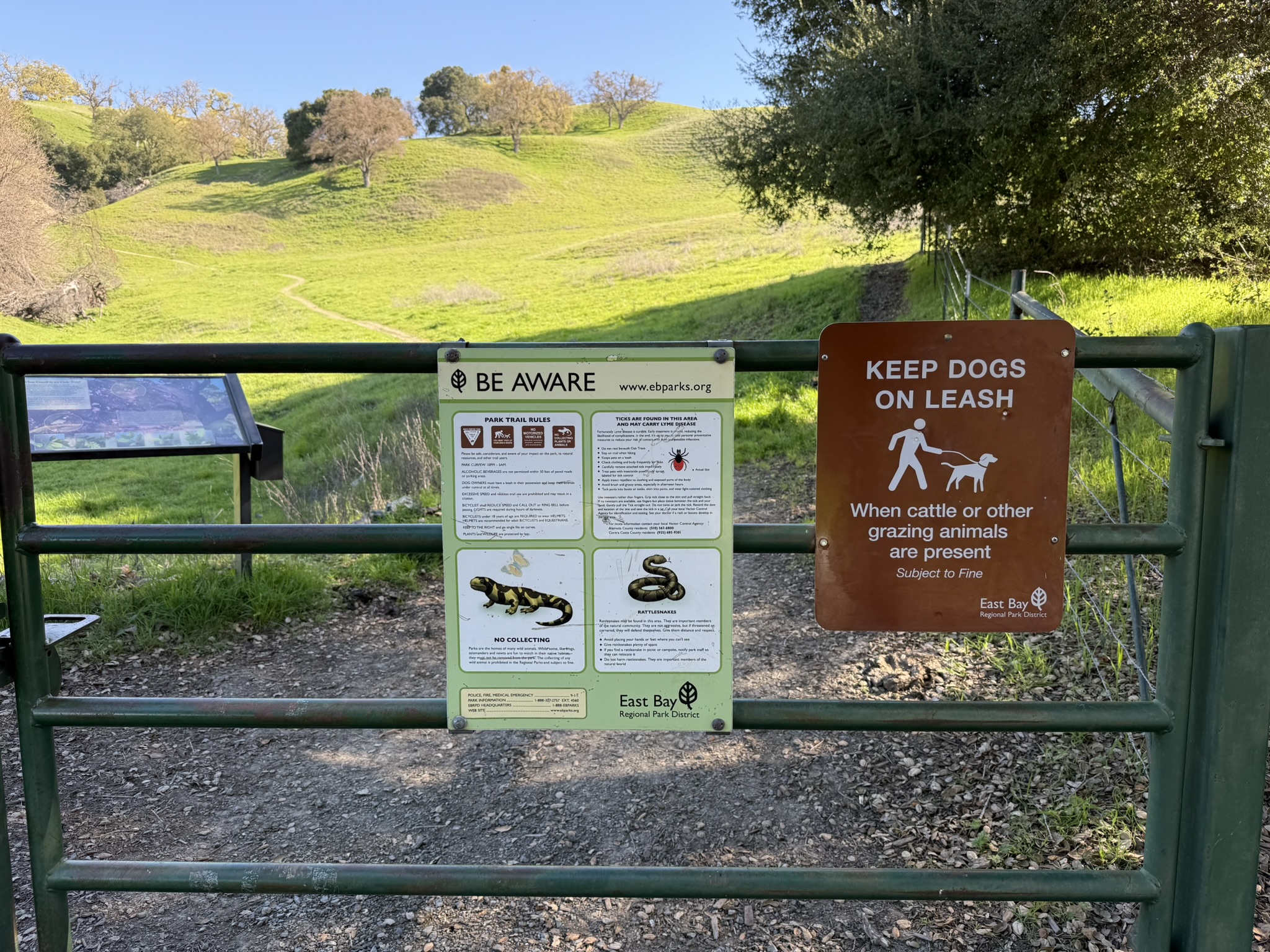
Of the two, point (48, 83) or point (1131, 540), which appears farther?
point (48, 83)

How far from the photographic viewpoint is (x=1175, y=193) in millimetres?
14461

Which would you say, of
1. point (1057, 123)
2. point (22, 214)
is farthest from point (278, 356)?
point (22, 214)

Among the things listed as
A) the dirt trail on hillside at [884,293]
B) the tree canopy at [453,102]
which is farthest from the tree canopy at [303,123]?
the dirt trail on hillside at [884,293]

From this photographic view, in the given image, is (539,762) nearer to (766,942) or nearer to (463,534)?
(766,942)

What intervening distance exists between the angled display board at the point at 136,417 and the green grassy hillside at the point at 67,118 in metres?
97.5

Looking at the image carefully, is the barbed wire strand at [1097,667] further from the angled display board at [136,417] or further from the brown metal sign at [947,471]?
the angled display board at [136,417]

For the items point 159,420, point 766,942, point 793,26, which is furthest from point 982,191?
point 766,942

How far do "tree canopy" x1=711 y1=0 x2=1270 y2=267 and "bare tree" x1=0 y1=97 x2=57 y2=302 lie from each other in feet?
117

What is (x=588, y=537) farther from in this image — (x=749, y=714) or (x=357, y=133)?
(x=357, y=133)

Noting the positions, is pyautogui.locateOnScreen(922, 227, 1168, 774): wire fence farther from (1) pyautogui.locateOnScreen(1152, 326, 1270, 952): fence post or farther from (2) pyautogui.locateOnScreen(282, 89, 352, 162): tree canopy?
(2) pyautogui.locateOnScreen(282, 89, 352, 162): tree canopy

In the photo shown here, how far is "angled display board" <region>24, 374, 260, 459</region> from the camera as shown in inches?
223

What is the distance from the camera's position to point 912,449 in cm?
186

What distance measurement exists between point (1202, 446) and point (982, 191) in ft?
50.6

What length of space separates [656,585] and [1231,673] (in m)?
1.12
